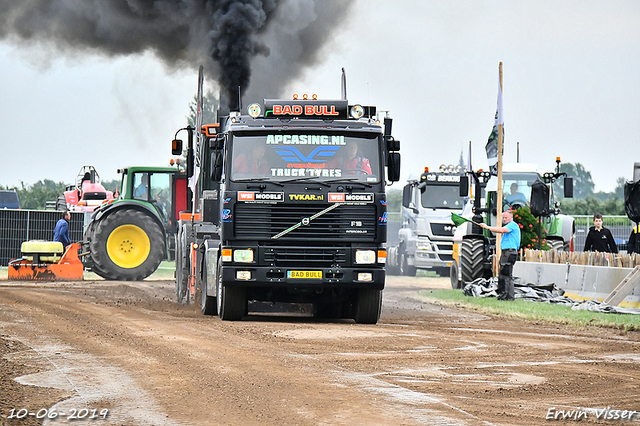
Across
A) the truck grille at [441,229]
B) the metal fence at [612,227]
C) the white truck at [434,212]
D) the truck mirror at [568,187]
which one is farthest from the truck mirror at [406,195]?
the metal fence at [612,227]

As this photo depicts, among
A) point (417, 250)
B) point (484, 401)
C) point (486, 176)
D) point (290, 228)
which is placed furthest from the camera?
point (417, 250)

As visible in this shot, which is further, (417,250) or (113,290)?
(417,250)

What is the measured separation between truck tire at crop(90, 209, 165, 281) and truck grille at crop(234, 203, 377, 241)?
13.4 metres

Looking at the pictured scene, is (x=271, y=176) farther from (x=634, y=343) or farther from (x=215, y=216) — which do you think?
(x=634, y=343)

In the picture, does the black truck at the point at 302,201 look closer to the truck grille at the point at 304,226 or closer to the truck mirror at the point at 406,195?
the truck grille at the point at 304,226

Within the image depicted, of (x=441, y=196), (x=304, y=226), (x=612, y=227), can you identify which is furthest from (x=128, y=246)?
(x=612, y=227)

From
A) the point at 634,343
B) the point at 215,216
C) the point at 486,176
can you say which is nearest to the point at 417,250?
the point at 486,176

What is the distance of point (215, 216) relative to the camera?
15.9 meters

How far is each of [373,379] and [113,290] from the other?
14.9 metres

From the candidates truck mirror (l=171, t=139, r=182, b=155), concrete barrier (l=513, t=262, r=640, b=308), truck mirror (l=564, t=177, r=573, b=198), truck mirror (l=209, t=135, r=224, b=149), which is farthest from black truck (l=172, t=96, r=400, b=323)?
truck mirror (l=564, t=177, r=573, b=198)

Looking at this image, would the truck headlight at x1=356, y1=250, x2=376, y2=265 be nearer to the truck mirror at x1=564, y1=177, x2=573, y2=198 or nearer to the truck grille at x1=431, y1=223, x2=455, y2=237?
the truck mirror at x1=564, y1=177, x2=573, y2=198

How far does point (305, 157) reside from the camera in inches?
562

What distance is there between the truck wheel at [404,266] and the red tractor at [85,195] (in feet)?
34.7

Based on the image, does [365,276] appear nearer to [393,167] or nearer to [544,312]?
[393,167]
